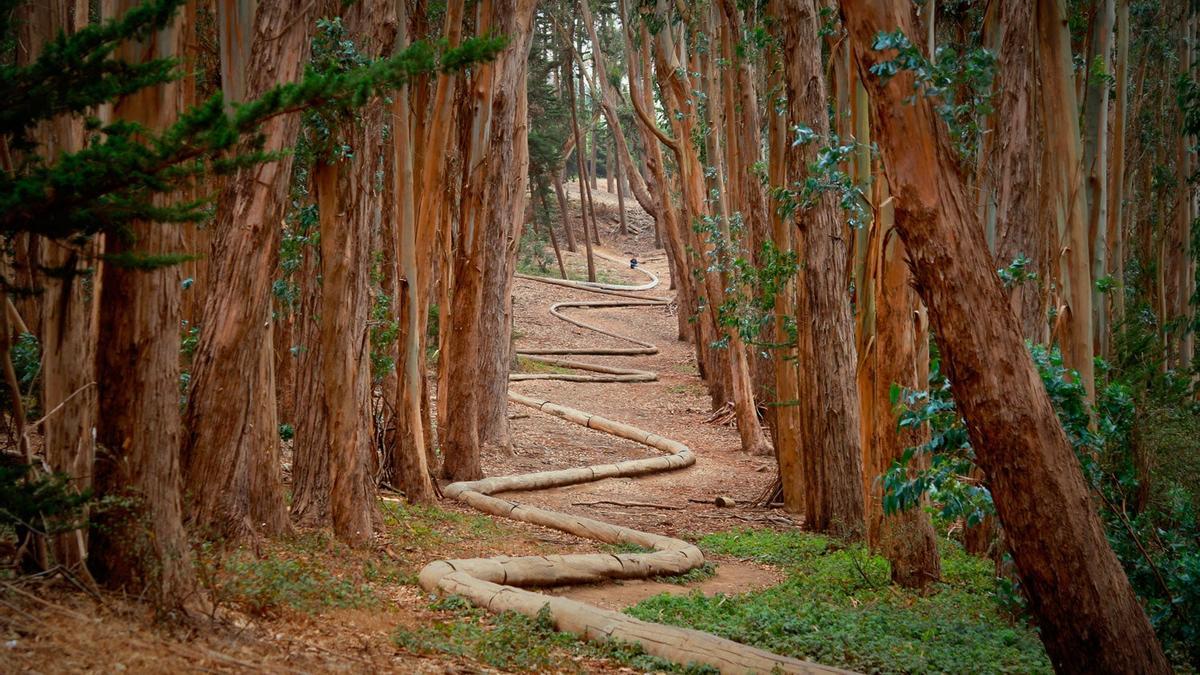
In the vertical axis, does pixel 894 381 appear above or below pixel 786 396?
above

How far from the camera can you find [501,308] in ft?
45.8

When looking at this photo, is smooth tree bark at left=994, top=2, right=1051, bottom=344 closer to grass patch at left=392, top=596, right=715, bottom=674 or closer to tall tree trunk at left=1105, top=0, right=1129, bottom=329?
tall tree trunk at left=1105, top=0, right=1129, bottom=329

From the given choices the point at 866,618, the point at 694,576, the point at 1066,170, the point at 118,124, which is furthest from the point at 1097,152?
the point at 118,124

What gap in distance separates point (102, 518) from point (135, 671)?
40.1 inches

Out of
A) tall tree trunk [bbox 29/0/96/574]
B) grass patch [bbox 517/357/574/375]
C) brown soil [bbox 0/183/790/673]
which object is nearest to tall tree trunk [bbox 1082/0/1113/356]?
brown soil [bbox 0/183/790/673]

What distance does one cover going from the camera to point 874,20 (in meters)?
5.60

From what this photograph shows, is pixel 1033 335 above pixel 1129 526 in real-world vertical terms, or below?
above

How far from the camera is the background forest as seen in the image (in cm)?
448

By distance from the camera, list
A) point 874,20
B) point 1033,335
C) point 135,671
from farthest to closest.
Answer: point 1033,335, point 874,20, point 135,671

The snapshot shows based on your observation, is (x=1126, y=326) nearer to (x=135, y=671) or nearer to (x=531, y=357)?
(x=531, y=357)

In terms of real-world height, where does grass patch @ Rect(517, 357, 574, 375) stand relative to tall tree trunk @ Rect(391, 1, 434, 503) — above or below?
below

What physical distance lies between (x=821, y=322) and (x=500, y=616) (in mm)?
5440

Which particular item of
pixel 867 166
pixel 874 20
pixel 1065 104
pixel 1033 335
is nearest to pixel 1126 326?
pixel 1033 335

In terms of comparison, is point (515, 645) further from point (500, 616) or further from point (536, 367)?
point (536, 367)
